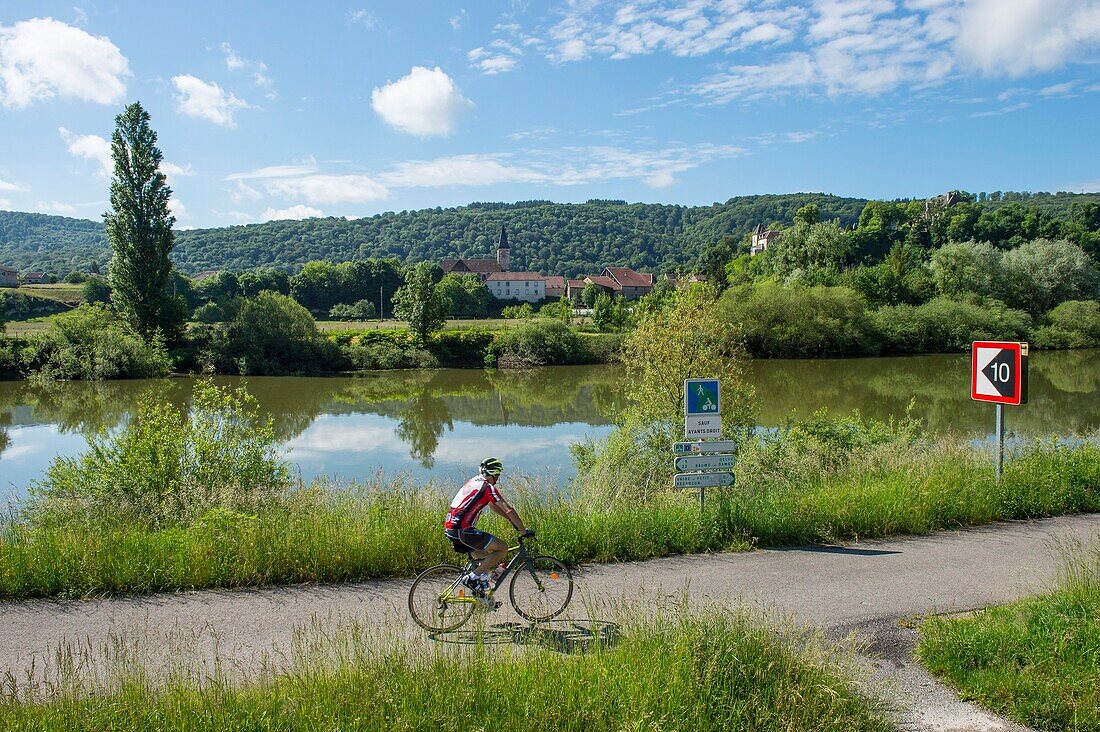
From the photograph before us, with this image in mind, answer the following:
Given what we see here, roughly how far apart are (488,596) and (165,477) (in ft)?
19.2

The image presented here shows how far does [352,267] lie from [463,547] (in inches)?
3804

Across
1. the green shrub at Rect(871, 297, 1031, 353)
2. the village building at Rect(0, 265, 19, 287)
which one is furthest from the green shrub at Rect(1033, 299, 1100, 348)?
the village building at Rect(0, 265, 19, 287)

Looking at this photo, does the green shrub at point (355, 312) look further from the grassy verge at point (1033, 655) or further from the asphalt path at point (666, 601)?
the grassy verge at point (1033, 655)

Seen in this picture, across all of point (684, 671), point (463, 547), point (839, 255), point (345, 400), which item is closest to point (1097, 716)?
point (684, 671)

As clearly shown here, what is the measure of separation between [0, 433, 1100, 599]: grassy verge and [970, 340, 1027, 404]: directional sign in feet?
3.50

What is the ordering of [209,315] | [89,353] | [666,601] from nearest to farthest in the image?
[666,601] < [89,353] < [209,315]

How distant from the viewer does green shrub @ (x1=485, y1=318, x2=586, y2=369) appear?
163ft

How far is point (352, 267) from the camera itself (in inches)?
3844

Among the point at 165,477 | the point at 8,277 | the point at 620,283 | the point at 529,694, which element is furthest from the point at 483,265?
the point at 529,694

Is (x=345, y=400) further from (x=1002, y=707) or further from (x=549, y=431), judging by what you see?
(x=1002, y=707)

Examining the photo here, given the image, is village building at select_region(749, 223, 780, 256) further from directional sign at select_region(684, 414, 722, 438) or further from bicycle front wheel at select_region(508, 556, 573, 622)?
bicycle front wheel at select_region(508, 556, 573, 622)

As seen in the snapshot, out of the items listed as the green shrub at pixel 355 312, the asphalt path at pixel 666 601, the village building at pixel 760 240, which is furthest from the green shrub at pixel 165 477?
the village building at pixel 760 240

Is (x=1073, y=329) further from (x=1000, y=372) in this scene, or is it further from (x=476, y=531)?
(x=476, y=531)

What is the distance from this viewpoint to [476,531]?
19.0 feet
